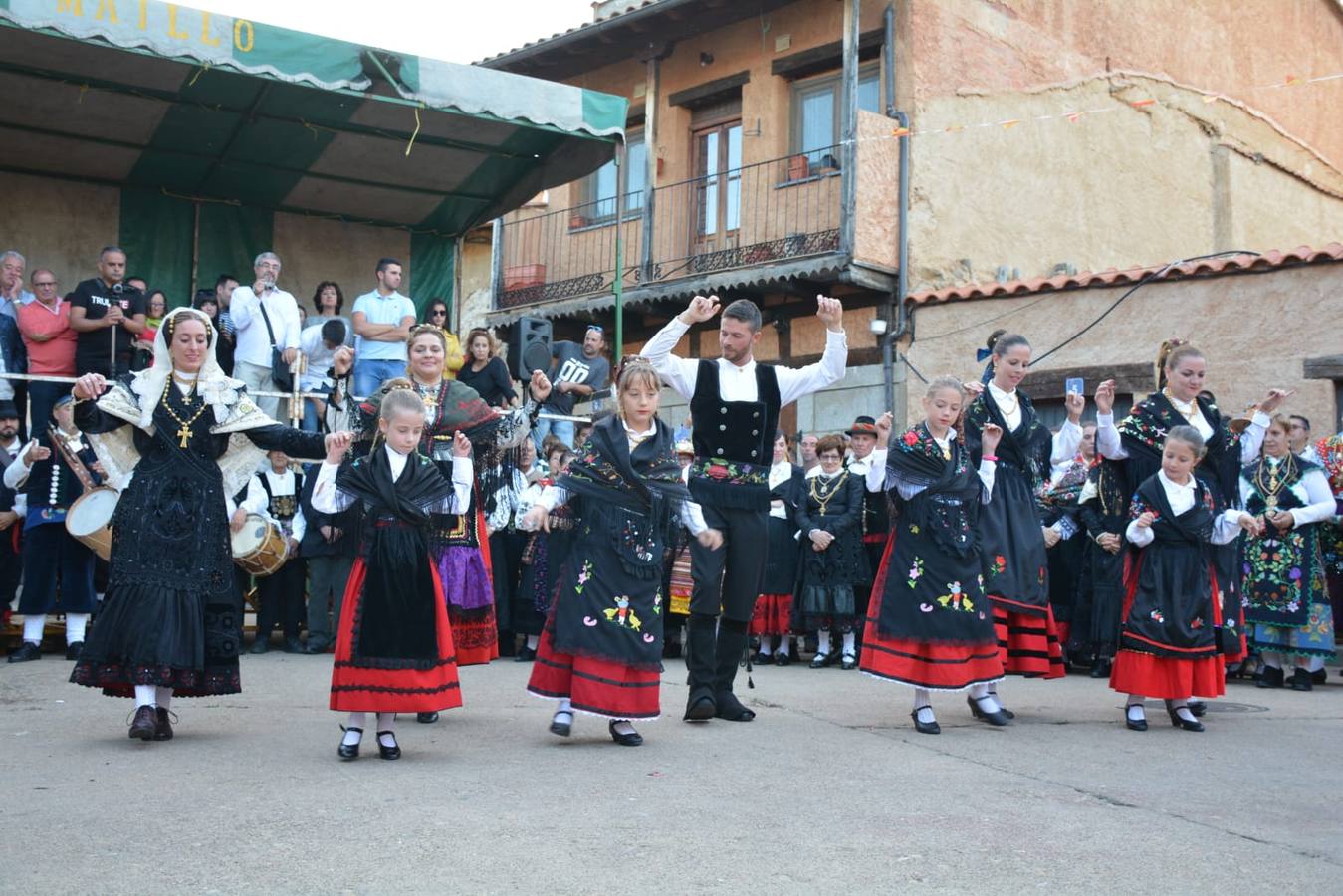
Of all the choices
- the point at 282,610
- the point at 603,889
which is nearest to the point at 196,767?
the point at 603,889

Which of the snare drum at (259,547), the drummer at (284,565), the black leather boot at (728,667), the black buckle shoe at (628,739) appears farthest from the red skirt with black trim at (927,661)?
the drummer at (284,565)

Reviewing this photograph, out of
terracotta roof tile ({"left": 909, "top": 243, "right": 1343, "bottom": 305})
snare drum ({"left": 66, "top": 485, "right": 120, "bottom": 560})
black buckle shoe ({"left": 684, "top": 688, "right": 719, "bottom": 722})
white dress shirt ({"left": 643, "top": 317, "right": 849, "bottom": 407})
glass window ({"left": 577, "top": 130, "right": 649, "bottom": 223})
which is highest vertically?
glass window ({"left": 577, "top": 130, "right": 649, "bottom": 223})

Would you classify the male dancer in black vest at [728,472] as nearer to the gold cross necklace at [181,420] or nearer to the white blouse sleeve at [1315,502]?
the gold cross necklace at [181,420]

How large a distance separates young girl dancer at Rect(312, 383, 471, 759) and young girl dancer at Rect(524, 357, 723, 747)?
507 millimetres

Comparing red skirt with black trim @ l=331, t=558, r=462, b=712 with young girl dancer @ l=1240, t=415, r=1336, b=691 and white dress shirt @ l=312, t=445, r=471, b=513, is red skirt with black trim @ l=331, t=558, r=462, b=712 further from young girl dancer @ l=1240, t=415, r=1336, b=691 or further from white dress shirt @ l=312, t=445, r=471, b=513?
young girl dancer @ l=1240, t=415, r=1336, b=691

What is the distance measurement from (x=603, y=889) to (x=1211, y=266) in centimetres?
1195

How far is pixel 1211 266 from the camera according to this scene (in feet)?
45.3

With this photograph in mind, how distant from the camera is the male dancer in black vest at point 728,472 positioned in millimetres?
6691

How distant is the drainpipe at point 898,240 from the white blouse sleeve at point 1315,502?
290 inches

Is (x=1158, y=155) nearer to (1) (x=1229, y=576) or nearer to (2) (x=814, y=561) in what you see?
(2) (x=814, y=561)

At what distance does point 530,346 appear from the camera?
458 inches

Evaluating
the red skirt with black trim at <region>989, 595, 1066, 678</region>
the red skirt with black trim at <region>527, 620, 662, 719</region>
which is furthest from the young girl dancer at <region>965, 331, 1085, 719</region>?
the red skirt with black trim at <region>527, 620, 662, 719</region>

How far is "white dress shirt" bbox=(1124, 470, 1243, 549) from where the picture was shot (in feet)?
23.2

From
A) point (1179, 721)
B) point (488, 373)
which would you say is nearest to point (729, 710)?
point (1179, 721)
